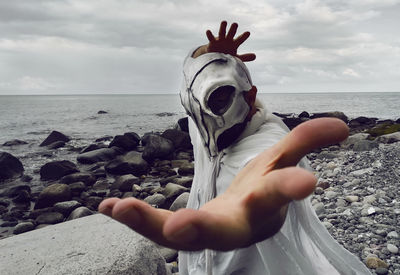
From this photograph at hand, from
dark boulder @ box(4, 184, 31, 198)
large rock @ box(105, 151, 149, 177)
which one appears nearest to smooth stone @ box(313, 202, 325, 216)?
large rock @ box(105, 151, 149, 177)

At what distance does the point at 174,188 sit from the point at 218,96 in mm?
7360

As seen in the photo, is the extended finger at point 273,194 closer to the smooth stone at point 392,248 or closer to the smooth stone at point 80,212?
the smooth stone at point 392,248

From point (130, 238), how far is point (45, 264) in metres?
0.75

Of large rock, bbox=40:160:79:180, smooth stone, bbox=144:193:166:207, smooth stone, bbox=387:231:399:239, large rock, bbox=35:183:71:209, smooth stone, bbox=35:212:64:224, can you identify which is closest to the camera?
smooth stone, bbox=387:231:399:239

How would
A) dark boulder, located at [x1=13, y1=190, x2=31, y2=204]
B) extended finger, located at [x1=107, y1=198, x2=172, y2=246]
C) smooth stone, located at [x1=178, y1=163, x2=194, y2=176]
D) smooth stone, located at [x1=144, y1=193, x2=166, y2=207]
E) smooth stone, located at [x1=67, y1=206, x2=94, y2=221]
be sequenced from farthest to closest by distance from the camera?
smooth stone, located at [x1=178, y1=163, x2=194, y2=176] < dark boulder, located at [x1=13, y1=190, x2=31, y2=204] < smooth stone, located at [x1=144, y1=193, x2=166, y2=207] < smooth stone, located at [x1=67, y1=206, x2=94, y2=221] < extended finger, located at [x1=107, y1=198, x2=172, y2=246]

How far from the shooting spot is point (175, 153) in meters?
14.7

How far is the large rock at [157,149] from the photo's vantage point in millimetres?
13797

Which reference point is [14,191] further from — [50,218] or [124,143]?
[124,143]

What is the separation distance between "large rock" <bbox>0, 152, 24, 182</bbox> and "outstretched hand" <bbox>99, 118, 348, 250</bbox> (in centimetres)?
1337

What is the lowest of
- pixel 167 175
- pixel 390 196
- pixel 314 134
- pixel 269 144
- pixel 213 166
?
pixel 167 175

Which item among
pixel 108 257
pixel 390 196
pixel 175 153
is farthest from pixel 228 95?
pixel 175 153

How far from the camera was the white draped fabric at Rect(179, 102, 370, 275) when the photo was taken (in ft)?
5.55

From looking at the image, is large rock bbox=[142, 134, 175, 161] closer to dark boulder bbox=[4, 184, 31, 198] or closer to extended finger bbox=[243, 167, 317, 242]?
dark boulder bbox=[4, 184, 31, 198]

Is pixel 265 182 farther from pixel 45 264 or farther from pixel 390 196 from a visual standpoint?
pixel 390 196
